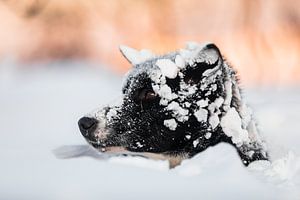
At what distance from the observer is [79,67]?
6.44 ft

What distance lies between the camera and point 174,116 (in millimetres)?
1876

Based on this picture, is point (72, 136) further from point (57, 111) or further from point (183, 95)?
point (183, 95)

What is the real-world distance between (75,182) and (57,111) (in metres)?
0.24

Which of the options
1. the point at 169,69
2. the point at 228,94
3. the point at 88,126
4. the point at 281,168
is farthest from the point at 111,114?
the point at 281,168

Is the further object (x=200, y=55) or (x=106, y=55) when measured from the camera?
(x=106, y=55)

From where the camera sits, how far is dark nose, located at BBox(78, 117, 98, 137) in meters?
1.85

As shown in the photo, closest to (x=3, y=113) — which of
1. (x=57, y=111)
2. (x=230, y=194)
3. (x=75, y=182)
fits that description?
(x=57, y=111)

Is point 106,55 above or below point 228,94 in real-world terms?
above

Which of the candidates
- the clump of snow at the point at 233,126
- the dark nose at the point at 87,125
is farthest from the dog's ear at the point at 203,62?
the dark nose at the point at 87,125

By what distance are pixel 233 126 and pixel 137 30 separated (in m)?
0.33

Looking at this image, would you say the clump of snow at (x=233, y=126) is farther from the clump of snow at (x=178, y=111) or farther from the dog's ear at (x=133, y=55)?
the dog's ear at (x=133, y=55)

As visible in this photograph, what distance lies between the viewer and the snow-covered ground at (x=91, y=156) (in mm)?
1741

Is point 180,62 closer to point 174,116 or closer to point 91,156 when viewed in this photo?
point 174,116

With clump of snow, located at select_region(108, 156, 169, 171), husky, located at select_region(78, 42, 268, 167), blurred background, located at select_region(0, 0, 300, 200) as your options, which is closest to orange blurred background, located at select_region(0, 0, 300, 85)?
blurred background, located at select_region(0, 0, 300, 200)
